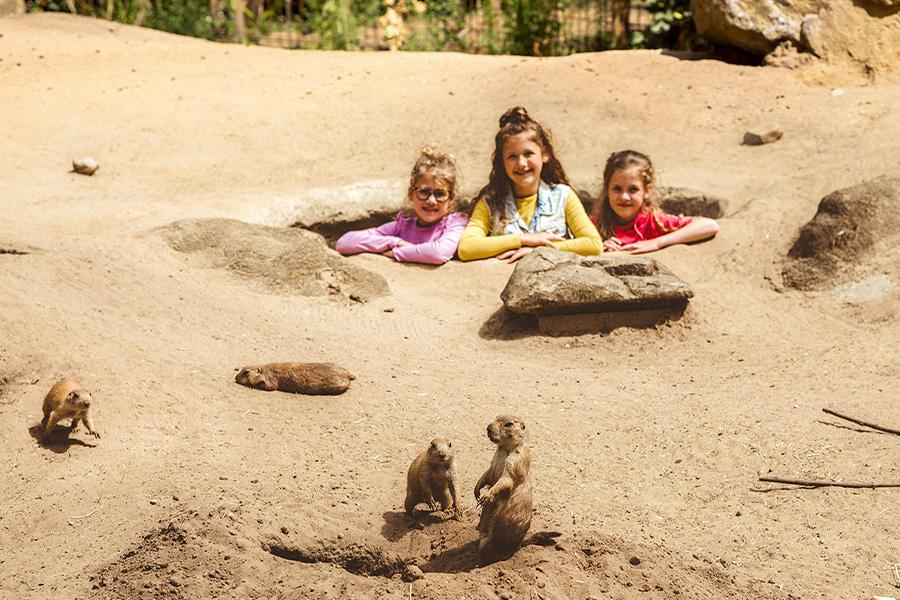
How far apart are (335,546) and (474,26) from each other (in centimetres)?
1430

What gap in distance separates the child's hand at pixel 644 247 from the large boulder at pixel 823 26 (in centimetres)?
459

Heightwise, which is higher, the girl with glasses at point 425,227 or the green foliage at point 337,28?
the green foliage at point 337,28

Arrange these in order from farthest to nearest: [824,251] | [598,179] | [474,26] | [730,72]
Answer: [474,26] → [730,72] → [598,179] → [824,251]

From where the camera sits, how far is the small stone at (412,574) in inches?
152

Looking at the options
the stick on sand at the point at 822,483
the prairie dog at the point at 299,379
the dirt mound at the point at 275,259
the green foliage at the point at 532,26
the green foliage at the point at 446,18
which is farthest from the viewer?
the green foliage at the point at 446,18

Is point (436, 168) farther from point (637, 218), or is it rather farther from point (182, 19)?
point (182, 19)

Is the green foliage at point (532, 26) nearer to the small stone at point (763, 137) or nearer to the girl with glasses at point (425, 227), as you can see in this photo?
the small stone at point (763, 137)

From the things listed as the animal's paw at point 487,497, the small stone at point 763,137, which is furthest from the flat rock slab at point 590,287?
the small stone at point 763,137

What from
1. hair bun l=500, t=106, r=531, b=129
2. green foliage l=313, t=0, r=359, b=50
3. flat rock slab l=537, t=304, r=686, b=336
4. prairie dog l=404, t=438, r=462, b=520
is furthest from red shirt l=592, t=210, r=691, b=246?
green foliage l=313, t=0, r=359, b=50

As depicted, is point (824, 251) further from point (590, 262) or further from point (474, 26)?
point (474, 26)

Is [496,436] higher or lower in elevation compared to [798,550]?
higher

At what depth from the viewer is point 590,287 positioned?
666cm

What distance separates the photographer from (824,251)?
299 inches

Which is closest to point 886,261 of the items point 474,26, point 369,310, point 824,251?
point 824,251
